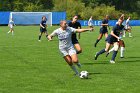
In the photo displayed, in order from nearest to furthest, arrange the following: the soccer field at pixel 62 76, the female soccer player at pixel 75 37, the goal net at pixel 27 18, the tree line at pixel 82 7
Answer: the soccer field at pixel 62 76
the female soccer player at pixel 75 37
the goal net at pixel 27 18
the tree line at pixel 82 7

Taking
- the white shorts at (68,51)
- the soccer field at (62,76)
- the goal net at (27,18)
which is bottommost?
the goal net at (27,18)

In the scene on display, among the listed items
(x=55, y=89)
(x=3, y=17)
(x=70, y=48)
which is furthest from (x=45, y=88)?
(x=3, y=17)

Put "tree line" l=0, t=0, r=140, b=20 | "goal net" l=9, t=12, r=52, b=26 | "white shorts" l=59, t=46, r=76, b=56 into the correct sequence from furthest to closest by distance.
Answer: "tree line" l=0, t=0, r=140, b=20 → "goal net" l=9, t=12, r=52, b=26 → "white shorts" l=59, t=46, r=76, b=56

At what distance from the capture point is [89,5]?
335ft

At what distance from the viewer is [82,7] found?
94250 millimetres

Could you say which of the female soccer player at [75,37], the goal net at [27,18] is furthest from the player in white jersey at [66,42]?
the goal net at [27,18]

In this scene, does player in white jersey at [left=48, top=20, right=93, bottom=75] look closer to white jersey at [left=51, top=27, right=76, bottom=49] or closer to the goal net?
white jersey at [left=51, top=27, right=76, bottom=49]

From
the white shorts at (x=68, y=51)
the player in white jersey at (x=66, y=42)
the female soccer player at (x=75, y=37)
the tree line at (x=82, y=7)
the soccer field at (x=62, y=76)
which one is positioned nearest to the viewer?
the soccer field at (x=62, y=76)

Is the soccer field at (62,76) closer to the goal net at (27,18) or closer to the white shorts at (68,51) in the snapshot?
the white shorts at (68,51)

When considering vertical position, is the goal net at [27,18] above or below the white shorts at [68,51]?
below

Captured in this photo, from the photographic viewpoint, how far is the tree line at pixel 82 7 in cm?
9325

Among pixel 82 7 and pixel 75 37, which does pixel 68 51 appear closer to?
pixel 75 37

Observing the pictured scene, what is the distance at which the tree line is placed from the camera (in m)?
93.2

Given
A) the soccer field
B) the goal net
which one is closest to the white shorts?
the soccer field
